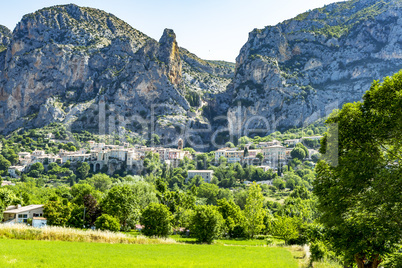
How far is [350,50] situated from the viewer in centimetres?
19738

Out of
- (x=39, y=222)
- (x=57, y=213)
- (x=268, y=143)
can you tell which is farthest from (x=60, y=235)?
(x=268, y=143)

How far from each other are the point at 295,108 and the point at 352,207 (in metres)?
174

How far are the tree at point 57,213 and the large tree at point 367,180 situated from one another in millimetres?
39207

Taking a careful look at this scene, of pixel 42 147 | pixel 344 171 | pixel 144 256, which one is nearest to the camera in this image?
pixel 344 171

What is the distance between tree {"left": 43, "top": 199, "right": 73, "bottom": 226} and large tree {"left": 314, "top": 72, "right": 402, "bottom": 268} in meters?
39.2

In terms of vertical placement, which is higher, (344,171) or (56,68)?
(56,68)

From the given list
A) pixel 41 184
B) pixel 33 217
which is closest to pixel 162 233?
pixel 33 217

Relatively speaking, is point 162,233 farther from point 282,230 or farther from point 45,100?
point 45,100

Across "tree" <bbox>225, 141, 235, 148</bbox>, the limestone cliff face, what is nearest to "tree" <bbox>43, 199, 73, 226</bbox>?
"tree" <bbox>225, 141, 235, 148</bbox>

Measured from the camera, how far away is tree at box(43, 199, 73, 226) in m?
46.2

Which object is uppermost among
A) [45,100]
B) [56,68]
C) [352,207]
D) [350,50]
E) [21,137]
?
[350,50]

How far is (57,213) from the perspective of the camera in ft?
154

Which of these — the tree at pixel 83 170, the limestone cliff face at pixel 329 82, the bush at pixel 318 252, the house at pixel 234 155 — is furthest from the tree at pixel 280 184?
the bush at pixel 318 252

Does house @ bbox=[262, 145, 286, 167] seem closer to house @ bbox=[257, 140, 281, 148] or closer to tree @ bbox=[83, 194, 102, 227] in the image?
house @ bbox=[257, 140, 281, 148]
